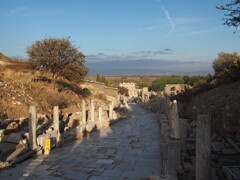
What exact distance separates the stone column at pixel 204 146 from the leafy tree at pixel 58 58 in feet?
72.1

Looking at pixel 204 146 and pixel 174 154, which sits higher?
pixel 204 146

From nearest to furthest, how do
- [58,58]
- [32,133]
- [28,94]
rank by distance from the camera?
[32,133]
[28,94]
[58,58]

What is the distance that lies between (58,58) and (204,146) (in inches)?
899

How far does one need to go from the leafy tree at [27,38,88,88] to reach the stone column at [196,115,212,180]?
21980 mm

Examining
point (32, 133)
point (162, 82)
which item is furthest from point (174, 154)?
point (162, 82)

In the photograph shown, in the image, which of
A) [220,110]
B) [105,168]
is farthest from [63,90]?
[105,168]

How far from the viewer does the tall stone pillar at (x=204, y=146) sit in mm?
4438

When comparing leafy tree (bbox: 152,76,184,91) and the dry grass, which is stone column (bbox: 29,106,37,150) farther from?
leafy tree (bbox: 152,76,184,91)

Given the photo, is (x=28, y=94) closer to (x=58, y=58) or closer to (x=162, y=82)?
(x=58, y=58)

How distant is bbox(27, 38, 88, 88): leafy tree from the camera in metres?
24.3

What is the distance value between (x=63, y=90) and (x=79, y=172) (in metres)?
20.6

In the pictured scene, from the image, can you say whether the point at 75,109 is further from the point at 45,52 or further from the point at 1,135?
the point at 1,135

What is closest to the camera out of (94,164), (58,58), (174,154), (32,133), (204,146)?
(204,146)

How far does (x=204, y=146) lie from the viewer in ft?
14.6
